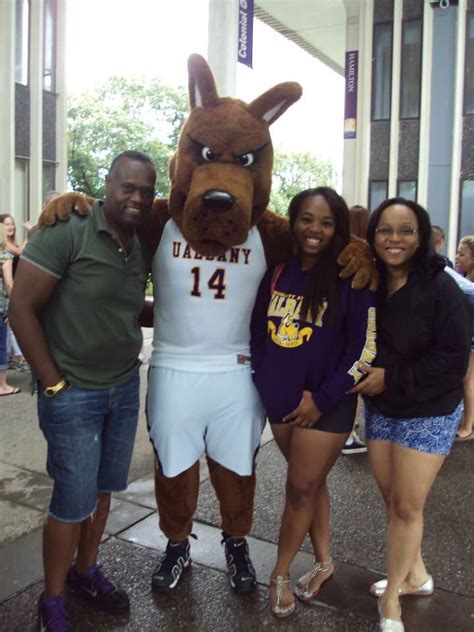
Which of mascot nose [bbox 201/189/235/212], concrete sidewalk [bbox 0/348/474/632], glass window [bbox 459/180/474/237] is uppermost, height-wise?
glass window [bbox 459/180/474/237]

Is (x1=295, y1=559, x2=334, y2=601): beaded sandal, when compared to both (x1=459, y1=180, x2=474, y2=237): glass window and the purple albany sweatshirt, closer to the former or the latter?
the purple albany sweatshirt

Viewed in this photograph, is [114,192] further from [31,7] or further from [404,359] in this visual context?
[31,7]

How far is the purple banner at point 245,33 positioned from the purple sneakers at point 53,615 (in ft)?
28.1

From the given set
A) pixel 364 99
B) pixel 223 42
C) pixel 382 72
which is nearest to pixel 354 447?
pixel 223 42

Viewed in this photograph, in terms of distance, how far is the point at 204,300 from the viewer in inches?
117

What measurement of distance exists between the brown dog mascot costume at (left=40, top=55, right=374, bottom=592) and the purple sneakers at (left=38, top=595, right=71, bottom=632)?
1.72ft

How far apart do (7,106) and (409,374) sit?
11571 mm

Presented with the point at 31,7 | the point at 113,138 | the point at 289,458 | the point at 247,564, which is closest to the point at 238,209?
the point at 289,458

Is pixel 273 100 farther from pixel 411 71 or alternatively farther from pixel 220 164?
pixel 411 71

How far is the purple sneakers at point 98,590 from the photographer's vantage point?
291 centimetres

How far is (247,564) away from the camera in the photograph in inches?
125

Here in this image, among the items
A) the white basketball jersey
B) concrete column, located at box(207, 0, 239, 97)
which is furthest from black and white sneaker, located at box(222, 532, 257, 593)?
concrete column, located at box(207, 0, 239, 97)

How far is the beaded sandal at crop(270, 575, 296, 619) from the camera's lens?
2.90 metres

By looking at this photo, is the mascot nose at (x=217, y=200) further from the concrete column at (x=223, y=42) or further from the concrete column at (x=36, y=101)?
the concrete column at (x=36, y=101)
